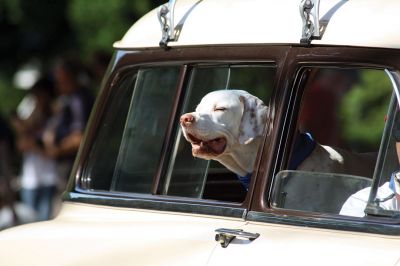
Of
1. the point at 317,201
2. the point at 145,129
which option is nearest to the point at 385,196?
the point at 317,201

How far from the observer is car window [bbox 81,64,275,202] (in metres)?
4.11

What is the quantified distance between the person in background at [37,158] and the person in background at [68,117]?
15cm

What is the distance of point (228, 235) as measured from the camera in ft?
11.5

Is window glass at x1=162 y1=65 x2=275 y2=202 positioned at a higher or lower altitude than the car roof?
lower

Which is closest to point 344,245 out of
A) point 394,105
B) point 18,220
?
point 394,105

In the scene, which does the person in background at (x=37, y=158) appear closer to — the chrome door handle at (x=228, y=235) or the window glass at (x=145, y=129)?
the window glass at (x=145, y=129)

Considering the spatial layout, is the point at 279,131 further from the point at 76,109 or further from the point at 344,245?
the point at 76,109

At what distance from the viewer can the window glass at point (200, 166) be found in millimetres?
4074

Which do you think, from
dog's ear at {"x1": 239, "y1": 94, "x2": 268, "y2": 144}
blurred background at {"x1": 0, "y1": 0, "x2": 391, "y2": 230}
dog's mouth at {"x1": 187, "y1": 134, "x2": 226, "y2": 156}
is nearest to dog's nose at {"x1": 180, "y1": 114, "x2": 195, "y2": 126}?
dog's mouth at {"x1": 187, "y1": 134, "x2": 226, "y2": 156}

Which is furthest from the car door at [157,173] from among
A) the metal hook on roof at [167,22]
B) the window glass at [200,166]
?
→ the metal hook on roof at [167,22]

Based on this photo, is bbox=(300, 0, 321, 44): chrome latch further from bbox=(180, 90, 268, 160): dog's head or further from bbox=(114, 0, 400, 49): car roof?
bbox=(180, 90, 268, 160): dog's head

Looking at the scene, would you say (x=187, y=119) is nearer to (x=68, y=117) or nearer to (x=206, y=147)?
(x=206, y=147)

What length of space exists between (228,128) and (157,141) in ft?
1.11

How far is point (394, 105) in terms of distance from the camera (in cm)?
334
